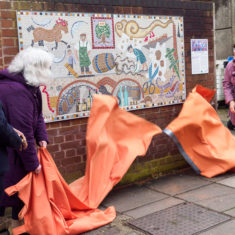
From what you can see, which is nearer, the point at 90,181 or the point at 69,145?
the point at 90,181

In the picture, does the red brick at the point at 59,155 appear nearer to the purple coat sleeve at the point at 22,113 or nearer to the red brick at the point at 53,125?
the red brick at the point at 53,125

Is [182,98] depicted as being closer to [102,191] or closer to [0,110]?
[102,191]

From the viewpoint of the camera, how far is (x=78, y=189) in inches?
182

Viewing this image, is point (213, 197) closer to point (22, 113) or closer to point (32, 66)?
point (22, 113)

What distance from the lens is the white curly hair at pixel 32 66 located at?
11.8 ft

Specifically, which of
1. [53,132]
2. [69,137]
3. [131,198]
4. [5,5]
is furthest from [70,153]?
[5,5]

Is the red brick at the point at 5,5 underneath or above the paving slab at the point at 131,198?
above

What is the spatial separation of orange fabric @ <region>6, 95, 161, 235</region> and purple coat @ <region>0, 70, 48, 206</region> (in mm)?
127

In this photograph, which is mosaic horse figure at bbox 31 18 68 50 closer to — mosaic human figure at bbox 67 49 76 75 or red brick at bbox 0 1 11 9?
mosaic human figure at bbox 67 49 76 75

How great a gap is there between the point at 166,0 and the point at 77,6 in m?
1.58

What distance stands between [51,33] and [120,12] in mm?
1128

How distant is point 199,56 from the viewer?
20.5ft

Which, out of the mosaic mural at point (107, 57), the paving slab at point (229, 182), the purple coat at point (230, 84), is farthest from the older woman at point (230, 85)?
the paving slab at point (229, 182)

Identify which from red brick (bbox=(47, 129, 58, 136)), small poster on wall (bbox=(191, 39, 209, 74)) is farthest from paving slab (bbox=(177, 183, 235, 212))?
small poster on wall (bbox=(191, 39, 209, 74))
